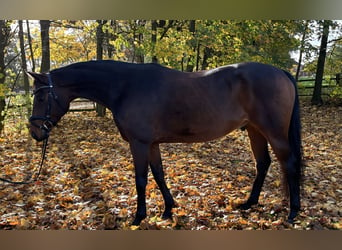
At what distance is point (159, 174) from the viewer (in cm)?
253

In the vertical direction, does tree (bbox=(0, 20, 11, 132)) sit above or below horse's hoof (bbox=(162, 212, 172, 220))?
above

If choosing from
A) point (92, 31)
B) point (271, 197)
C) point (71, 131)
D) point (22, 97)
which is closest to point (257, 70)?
point (271, 197)

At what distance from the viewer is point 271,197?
281 cm

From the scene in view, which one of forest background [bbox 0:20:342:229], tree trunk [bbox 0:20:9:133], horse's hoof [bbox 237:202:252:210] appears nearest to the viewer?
horse's hoof [bbox 237:202:252:210]

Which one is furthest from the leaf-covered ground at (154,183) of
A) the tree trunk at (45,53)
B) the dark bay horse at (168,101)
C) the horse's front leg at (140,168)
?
the tree trunk at (45,53)

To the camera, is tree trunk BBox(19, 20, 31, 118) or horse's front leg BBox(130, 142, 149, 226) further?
tree trunk BBox(19, 20, 31, 118)

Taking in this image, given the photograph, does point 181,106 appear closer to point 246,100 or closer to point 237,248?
point 246,100

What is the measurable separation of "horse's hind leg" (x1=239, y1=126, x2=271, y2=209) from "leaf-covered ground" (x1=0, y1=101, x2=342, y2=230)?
0.08 m

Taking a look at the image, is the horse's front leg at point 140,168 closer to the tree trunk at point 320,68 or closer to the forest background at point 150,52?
the forest background at point 150,52

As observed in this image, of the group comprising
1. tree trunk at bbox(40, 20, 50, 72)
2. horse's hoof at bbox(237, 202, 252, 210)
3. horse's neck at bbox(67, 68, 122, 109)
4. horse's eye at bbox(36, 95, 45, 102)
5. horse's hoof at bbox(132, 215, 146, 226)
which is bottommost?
horse's hoof at bbox(132, 215, 146, 226)

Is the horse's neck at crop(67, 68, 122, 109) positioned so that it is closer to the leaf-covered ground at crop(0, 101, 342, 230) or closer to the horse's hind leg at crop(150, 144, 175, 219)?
the horse's hind leg at crop(150, 144, 175, 219)

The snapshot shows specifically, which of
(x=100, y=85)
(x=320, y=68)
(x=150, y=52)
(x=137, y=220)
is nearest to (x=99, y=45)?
(x=150, y=52)

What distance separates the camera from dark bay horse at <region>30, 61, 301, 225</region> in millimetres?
2348

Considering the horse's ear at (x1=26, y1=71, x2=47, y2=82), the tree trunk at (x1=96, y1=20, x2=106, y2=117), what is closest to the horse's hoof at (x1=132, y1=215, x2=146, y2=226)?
the horse's ear at (x1=26, y1=71, x2=47, y2=82)
